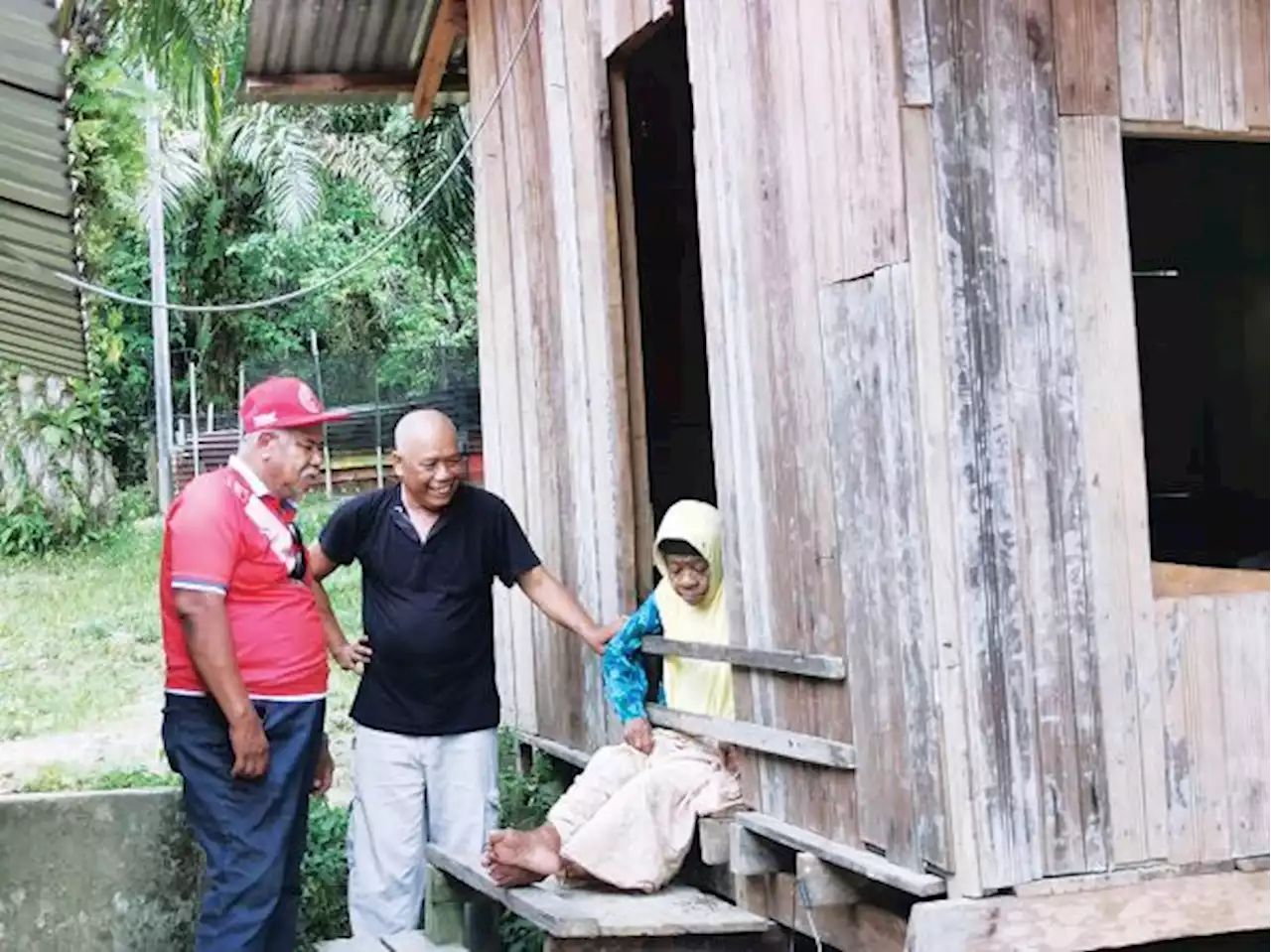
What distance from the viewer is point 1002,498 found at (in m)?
4.01

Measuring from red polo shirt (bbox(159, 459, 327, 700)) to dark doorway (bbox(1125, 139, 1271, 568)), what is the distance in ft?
16.0

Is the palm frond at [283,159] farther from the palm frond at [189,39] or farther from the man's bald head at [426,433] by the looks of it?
the man's bald head at [426,433]

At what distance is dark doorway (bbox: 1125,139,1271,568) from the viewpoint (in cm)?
862

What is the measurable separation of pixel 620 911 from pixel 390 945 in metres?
1.27

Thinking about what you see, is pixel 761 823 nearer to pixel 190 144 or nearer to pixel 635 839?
pixel 635 839

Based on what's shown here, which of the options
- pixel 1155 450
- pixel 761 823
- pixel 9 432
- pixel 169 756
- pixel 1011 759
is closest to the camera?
pixel 1011 759

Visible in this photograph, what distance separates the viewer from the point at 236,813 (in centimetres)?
519

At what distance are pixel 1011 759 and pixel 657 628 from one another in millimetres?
1768

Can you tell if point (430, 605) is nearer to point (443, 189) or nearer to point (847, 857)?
point (847, 857)

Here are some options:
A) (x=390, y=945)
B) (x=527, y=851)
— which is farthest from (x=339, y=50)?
(x=527, y=851)

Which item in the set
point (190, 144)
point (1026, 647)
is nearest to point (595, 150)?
point (1026, 647)

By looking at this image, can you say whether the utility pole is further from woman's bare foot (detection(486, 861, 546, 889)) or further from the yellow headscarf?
woman's bare foot (detection(486, 861, 546, 889))

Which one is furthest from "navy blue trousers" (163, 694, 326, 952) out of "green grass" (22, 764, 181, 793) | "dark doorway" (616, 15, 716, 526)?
"dark doorway" (616, 15, 716, 526)

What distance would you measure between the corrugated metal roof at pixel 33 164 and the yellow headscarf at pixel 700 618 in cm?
199
